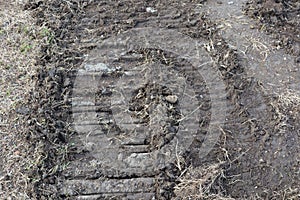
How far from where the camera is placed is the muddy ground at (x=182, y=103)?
142 inches

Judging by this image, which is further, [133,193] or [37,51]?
[37,51]

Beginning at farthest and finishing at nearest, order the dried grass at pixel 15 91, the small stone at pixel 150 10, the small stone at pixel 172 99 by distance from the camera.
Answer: the small stone at pixel 150 10
the small stone at pixel 172 99
the dried grass at pixel 15 91

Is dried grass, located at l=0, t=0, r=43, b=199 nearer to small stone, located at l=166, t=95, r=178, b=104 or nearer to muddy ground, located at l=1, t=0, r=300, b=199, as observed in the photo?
muddy ground, located at l=1, t=0, r=300, b=199

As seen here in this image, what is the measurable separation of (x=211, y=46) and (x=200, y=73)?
13.9 inches

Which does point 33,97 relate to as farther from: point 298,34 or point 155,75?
point 298,34

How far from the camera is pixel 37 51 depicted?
443cm

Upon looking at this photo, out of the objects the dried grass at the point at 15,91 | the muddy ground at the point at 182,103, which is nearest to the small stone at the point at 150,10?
the muddy ground at the point at 182,103

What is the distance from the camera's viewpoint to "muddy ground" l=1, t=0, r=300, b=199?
11.8ft

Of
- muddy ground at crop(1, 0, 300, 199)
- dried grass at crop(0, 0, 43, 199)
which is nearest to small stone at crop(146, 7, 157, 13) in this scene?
muddy ground at crop(1, 0, 300, 199)

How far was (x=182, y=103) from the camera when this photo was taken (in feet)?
13.4

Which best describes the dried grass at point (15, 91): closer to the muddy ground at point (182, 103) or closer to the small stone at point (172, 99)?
the muddy ground at point (182, 103)

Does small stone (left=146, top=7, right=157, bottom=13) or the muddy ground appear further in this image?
small stone (left=146, top=7, right=157, bottom=13)

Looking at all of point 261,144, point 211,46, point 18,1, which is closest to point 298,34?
point 211,46

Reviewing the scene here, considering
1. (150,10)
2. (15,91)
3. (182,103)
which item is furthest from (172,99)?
(15,91)
